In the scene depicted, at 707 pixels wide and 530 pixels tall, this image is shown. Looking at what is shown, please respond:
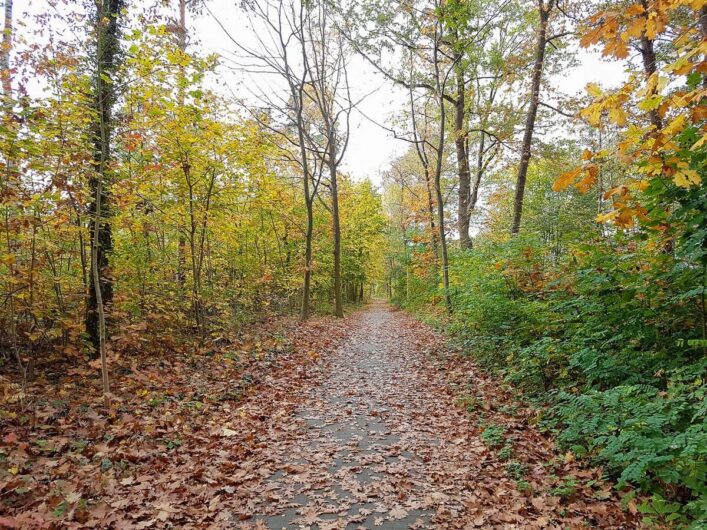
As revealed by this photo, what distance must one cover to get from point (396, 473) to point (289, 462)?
1.40m

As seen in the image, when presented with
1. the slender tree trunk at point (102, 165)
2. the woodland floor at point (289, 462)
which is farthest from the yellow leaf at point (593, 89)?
the slender tree trunk at point (102, 165)

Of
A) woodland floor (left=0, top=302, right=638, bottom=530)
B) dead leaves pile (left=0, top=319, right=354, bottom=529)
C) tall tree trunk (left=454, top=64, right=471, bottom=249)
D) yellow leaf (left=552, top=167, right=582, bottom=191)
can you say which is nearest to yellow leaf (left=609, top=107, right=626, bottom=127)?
yellow leaf (left=552, top=167, right=582, bottom=191)

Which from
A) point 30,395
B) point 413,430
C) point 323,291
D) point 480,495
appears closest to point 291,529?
point 480,495

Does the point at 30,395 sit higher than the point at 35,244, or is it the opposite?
the point at 35,244

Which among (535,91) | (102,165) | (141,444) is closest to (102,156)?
(102,165)

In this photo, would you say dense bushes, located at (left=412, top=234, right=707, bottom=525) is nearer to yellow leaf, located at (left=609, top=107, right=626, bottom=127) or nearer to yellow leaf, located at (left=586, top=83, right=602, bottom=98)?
yellow leaf, located at (left=609, top=107, right=626, bottom=127)

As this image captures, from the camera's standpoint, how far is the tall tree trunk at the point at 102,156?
6180mm

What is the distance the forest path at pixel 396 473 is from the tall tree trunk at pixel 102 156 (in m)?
3.83

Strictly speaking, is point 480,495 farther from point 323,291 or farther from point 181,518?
point 323,291

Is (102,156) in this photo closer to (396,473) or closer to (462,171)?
(396,473)

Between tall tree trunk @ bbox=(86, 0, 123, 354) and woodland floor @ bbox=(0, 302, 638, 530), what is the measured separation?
5.57 feet

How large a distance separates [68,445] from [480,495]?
16.4ft

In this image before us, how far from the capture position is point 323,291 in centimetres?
2814

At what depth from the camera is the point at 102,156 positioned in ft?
20.1
